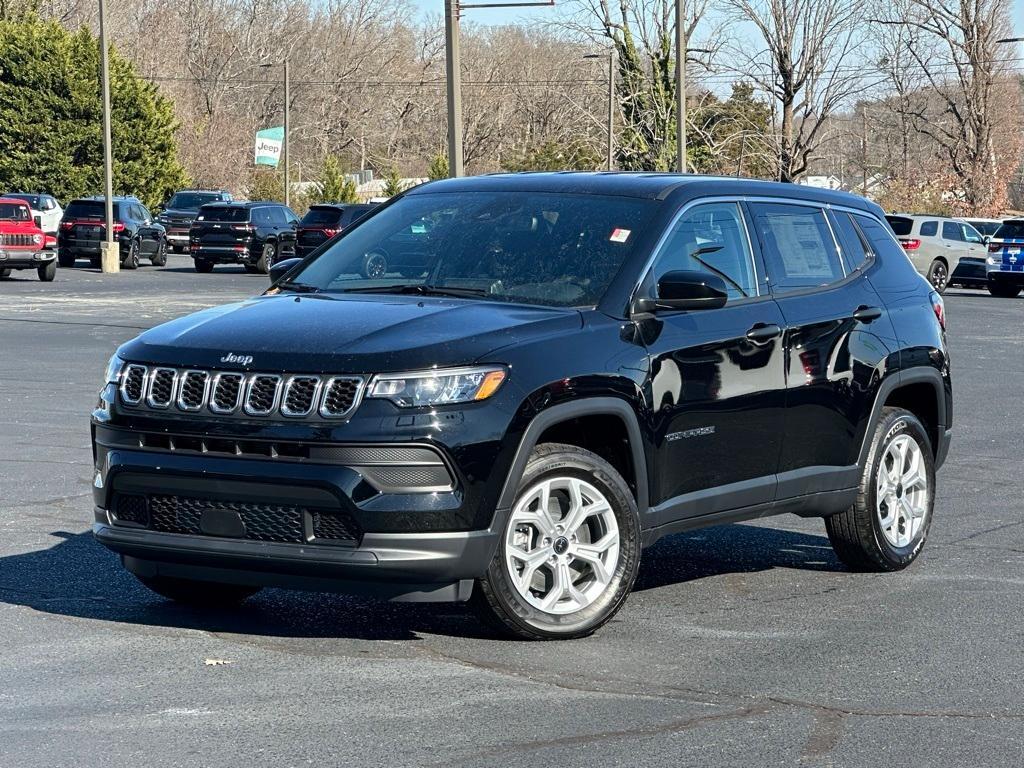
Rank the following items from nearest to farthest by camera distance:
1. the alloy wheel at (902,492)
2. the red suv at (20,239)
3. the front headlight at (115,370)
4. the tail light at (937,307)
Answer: the front headlight at (115,370), the alloy wheel at (902,492), the tail light at (937,307), the red suv at (20,239)

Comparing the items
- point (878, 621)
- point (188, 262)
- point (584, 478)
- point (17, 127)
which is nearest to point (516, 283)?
point (584, 478)

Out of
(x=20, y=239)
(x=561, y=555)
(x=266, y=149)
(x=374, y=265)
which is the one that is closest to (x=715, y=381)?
(x=561, y=555)

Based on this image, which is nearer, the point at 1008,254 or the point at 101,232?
the point at 1008,254

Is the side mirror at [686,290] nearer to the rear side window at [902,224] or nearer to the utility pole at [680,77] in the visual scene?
→ the rear side window at [902,224]

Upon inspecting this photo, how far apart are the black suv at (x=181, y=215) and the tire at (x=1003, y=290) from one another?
24769 millimetres

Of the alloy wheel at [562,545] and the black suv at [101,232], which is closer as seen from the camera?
the alloy wheel at [562,545]

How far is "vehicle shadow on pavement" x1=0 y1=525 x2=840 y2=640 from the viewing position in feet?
21.3

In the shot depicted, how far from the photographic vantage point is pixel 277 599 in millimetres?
7070

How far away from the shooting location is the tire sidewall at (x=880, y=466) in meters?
7.78

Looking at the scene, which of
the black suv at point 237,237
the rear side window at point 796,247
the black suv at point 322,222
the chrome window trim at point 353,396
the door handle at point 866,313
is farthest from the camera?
the black suv at point 237,237

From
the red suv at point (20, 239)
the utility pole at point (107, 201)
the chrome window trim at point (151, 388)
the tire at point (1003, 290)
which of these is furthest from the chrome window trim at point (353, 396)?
the utility pole at point (107, 201)

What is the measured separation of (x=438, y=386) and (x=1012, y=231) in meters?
33.5

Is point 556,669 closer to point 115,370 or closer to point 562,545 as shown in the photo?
point 562,545

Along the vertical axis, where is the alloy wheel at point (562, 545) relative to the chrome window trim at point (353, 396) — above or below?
below
